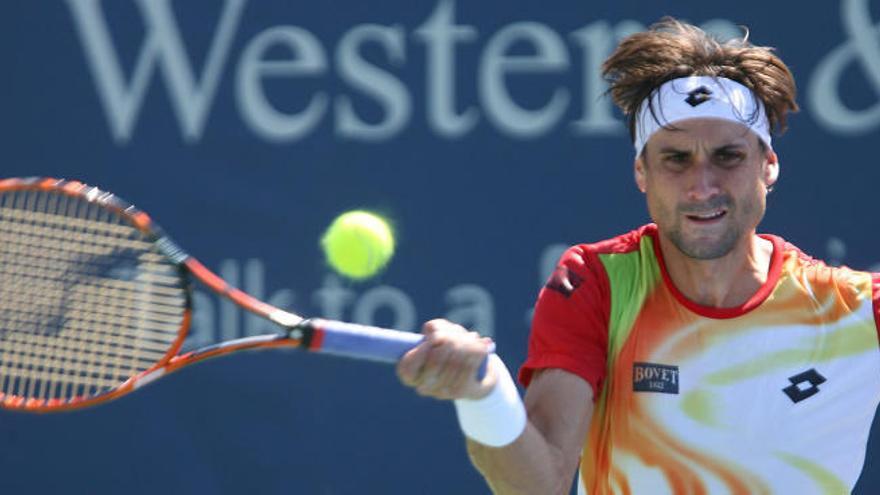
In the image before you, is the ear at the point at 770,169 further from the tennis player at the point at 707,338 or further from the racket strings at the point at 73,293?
the racket strings at the point at 73,293

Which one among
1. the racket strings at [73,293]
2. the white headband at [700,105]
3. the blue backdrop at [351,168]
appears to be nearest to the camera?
the white headband at [700,105]

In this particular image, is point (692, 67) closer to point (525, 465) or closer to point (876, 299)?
point (876, 299)

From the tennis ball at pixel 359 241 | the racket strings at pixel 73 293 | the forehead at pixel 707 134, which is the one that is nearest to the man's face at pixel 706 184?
the forehead at pixel 707 134

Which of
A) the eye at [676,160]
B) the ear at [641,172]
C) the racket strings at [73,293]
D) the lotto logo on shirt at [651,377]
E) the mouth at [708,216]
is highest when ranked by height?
the eye at [676,160]

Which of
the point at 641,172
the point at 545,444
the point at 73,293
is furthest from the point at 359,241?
the point at 545,444

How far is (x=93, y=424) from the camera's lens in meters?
4.26

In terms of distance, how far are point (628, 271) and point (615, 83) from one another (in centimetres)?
35

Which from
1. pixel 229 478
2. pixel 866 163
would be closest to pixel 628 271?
pixel 866 163

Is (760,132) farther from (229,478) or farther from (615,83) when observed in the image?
(229,478)

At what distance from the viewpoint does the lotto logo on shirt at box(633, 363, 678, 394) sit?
2.52m

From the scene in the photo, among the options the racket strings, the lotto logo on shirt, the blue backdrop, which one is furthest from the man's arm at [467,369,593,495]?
the blue backdrop

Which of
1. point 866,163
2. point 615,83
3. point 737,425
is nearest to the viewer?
point 737,425

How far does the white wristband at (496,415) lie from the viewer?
87.4 inches

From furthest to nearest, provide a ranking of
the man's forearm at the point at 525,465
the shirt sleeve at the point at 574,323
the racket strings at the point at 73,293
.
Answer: the racket strings at the point at 73,293 → the shirt sleeve at the point at 574,323 → the man's forearm at the point at 525,465
